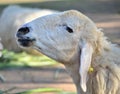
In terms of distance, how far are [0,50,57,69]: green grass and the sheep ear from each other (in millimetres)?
4277

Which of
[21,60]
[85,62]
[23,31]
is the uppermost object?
[23,31]

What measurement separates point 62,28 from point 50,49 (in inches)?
8.0

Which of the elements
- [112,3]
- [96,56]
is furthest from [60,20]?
[112,3]

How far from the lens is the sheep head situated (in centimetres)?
445

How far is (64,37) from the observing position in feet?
14.8

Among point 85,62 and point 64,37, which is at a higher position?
point 64,37

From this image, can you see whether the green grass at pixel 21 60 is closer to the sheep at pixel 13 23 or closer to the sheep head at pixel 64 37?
the sheep at pixel 13 23

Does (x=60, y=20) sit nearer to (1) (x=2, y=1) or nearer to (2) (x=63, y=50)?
(2) (x=63, y=50)

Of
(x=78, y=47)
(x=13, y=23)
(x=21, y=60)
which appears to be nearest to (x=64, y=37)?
(x=78, y=47)

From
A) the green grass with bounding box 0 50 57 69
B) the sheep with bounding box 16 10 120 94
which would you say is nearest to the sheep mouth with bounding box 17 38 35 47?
the sheep with bounding box 16 10 120 94

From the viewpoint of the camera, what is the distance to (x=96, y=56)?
4637 mm

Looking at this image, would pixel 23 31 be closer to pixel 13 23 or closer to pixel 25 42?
pixel 25 42

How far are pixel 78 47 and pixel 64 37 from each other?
0.50 ft

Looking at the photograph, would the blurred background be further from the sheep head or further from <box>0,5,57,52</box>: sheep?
the sheep head
